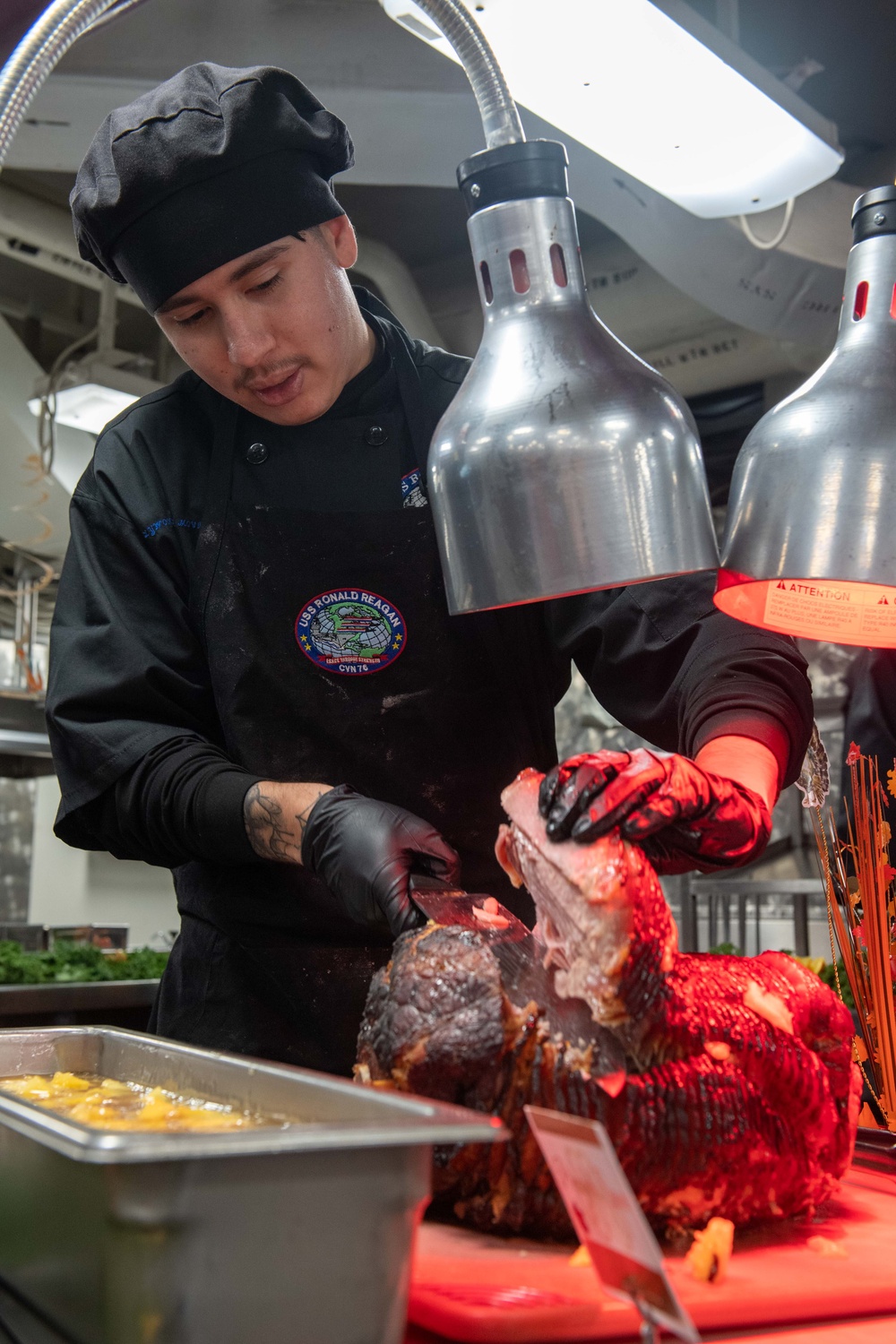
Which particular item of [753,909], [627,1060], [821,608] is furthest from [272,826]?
[753,909]

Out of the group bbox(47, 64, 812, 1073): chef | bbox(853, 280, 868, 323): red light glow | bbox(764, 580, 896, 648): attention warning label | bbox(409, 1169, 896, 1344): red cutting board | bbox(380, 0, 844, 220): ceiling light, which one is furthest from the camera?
bbox(380, 0, 844, 220): ceiling light

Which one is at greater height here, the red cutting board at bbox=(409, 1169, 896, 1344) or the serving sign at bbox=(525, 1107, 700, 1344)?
the serving sign at bbox=(525, 1107, 700, 1344)

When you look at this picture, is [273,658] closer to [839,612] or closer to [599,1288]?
[839,612]

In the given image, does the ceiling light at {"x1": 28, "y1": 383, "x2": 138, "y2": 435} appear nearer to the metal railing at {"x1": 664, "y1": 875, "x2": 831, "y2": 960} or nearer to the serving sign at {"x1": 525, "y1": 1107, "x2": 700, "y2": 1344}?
the metal railing at {"x1": 664, "y1": 875, "x2": 831, "y2": 960}

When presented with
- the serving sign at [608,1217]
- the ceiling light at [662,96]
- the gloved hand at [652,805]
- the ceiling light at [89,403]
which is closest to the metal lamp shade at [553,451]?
the gloved hand at [652,805]

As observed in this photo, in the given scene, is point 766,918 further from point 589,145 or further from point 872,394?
point 872,394

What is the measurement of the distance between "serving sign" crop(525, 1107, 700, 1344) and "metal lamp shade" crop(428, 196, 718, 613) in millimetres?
489

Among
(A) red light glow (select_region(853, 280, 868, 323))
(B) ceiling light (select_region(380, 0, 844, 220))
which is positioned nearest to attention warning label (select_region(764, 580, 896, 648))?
(A) red light glow (select_region(853, 280, 868, 323))

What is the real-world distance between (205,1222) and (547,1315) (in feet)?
1.14

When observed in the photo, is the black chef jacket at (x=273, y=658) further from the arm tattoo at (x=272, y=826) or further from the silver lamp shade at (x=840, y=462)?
the silver lamp shade at (x=840, y=462)

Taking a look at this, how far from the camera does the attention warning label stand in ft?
4.83

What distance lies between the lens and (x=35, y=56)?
114 cm

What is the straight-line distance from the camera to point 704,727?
1702mm

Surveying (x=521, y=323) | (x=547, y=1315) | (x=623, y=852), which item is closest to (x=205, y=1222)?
(x=547, y=1315)
